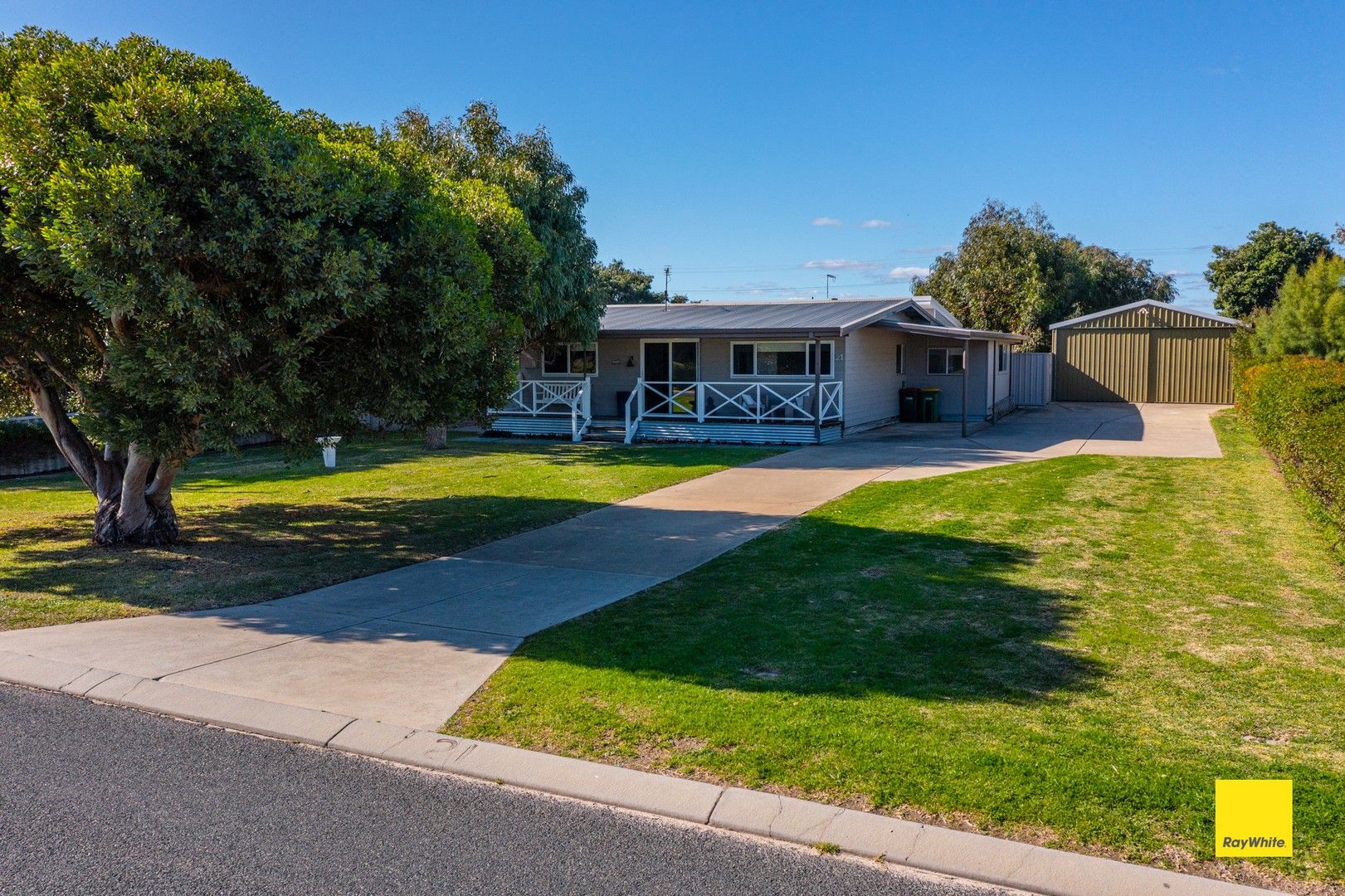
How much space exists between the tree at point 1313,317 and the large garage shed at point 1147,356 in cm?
683

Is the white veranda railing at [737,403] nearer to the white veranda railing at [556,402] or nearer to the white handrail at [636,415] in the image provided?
the white handrail at [636,415]

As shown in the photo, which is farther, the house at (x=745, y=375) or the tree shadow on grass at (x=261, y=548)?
the house at (x=745, y=375)

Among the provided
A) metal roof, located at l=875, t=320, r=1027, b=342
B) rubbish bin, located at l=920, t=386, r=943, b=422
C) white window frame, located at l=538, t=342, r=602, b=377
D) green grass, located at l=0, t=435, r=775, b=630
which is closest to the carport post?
metal roof, located at l=875, t=320, r=1027, b=342

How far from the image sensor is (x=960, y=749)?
506 cm

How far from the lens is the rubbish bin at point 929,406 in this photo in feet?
88.4

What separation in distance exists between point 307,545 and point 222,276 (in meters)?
3.59

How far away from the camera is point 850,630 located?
24.1ft

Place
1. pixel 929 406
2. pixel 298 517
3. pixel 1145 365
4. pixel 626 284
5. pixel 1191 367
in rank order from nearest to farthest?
pixel 298 517
pixel 929 406
pixel 1191 367
pixel 1145 365
pixel 626 284

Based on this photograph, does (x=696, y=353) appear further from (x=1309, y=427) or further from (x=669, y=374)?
(x=1309, y=427)

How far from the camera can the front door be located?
24.1 m

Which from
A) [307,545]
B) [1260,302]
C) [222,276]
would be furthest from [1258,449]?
[1260,302]

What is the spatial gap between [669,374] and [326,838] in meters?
20.7

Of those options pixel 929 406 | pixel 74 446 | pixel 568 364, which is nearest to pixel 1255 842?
pixel 74 446

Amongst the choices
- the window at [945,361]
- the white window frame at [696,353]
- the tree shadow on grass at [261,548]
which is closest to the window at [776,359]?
the white window frame at [696,353]
